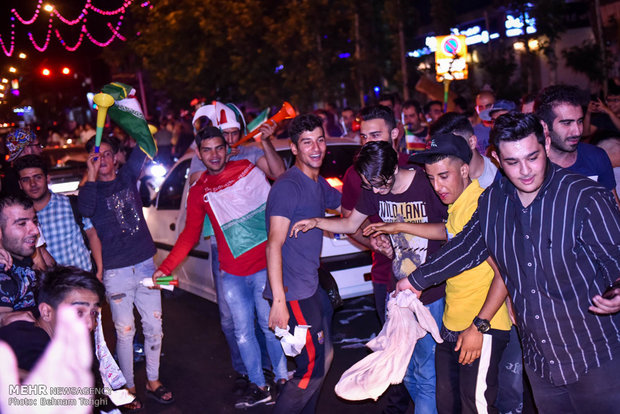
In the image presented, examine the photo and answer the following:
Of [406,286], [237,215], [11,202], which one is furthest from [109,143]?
[406,286]

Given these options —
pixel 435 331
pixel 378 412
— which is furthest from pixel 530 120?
pixel 378 412

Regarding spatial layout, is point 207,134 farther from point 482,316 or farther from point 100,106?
point 482,316

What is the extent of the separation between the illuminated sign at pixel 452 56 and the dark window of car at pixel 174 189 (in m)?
6.15

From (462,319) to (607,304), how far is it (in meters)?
1.20

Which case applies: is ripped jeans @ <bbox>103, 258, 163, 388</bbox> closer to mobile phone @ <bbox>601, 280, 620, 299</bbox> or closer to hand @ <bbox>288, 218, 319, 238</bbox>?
hand @ <bbox>288, 218, 319, 238</bbox>

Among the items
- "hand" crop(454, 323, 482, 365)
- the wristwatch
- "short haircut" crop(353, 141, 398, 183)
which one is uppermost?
"short haircut" crop(353, 141, 398, 183)

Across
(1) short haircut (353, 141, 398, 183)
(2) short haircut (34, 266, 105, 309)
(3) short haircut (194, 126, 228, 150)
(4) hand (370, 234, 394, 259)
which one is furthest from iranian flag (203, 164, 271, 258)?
(2) short haircut (34, 266, 105, 309)

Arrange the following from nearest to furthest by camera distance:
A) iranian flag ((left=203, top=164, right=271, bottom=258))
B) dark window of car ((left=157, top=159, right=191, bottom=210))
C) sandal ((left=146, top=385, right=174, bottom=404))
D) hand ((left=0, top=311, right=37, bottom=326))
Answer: hand ((left=0, top=311, right=37, bottom=326)), iranian flag ((left=203, top=164, right=271, bottom=258)), sandal ((left=146, top=385, right=174, bottom=404)), dark window of car ((left=157, top=159, right=191, bottom=210))

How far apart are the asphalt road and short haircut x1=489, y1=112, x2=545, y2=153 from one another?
263cm

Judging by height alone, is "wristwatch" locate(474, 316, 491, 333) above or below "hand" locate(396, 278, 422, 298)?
below

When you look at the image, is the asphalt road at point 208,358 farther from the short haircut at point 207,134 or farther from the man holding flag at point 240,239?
the short haircut at point 207,134

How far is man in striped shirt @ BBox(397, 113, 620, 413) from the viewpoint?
9.12ft

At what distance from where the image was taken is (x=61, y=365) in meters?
2.86

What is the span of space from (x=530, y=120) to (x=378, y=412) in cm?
289
